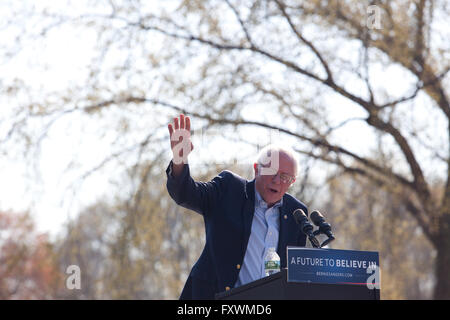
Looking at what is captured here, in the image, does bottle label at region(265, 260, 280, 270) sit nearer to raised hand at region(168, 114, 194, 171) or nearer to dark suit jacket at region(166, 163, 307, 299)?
dark suit jacket at region(166, 163, 307, 299)

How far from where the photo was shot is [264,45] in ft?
31.7

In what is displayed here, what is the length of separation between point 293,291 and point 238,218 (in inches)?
43.0

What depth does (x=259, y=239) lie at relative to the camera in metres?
4.21

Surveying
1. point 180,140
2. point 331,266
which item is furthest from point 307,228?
point 180,140

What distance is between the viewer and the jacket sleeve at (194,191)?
13.0 ft

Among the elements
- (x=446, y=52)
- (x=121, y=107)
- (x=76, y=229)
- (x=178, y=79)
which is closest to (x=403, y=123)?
(x=446, y=52)

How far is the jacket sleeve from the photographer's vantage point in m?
3.96

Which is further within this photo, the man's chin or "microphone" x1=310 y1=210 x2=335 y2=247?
the man's chin

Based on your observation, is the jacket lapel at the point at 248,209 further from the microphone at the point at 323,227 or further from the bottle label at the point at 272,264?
the microphone at the point at 323,227

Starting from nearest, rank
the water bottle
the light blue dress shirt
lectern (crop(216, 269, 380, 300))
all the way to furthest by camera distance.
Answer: lectern (crop(216, 269, 380, 300))
the water bottle
the light blue dress shirt

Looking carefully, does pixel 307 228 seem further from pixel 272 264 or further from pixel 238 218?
pixel 238 218

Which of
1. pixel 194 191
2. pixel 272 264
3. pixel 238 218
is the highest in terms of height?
pixel 194 191

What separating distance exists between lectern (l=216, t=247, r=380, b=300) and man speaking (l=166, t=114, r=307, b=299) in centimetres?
67

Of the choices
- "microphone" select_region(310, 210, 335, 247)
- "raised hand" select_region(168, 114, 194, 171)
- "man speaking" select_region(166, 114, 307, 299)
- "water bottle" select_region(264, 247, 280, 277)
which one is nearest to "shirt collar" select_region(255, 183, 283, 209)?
"man speaking" select_region(166, 114, 307, 299)
